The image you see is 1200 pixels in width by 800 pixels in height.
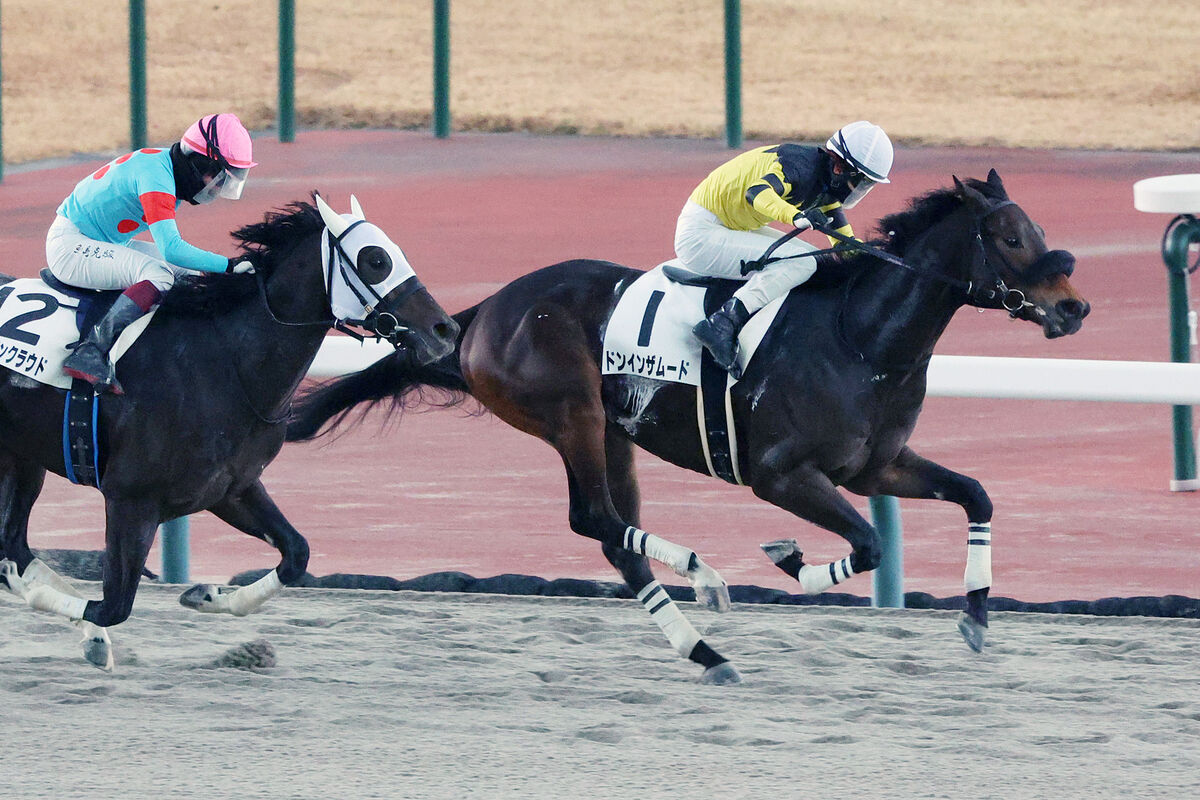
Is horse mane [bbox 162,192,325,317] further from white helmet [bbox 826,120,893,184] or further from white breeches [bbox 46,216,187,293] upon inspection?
white helmet [bbox 826,120,893,184]

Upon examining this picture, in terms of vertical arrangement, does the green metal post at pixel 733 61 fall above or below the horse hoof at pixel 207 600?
above

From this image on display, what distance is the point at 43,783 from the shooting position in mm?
4875

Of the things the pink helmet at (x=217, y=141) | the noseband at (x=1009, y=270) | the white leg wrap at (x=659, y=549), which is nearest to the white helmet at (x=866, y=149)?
the noseband at (x=1009, y=270)

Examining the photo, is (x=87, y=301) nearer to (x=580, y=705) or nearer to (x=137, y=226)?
(x=137, y=226)

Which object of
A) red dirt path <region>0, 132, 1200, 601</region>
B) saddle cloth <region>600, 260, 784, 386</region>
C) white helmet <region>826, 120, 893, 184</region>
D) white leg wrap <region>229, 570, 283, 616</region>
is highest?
white helmet <region>826, 120, 893, 184</region>

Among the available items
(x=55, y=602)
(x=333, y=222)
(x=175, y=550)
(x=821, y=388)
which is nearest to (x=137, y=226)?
(x=333, y=222)

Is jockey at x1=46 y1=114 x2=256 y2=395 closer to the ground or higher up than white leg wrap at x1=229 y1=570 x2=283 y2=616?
higher up

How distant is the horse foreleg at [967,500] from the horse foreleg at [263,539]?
1848 millimetres

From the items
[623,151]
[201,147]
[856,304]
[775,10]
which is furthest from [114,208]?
[775,10]

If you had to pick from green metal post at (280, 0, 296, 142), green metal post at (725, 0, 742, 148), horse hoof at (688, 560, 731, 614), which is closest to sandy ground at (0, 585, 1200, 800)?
horse hoof at (688, 560, 731, 614)

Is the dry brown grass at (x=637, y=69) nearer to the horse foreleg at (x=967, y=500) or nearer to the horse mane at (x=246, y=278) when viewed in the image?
the horse foreleg at (x=967, y=500)

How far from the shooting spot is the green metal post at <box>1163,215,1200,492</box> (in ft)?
29.3

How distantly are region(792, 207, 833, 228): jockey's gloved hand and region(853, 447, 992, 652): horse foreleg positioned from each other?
803 mm

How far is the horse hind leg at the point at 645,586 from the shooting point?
19.8 feet
